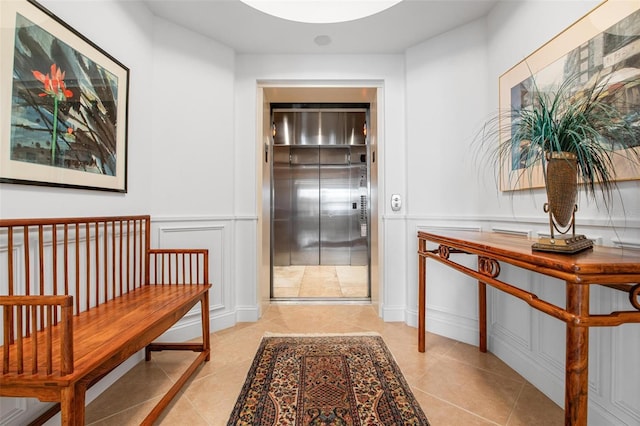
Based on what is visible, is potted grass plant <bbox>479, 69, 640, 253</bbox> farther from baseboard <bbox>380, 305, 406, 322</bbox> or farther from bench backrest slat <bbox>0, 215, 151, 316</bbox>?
bench backrest slat <bbox>0, 215, 151, 316</bbox>

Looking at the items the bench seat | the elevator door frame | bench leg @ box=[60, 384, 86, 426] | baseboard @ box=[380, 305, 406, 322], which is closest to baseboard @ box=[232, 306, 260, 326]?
the elevator door frame

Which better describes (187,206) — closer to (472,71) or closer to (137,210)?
(137,210)

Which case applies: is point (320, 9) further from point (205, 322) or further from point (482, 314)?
point (482, 314)

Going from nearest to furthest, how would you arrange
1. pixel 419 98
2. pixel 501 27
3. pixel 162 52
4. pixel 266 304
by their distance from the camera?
1. pixel 501 27
2. pixel 162 52
3. pixel 419 98
4. pixel 266 304

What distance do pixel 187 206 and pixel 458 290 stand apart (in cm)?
238

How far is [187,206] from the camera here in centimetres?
230

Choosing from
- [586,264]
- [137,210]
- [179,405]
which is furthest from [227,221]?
[586,264]

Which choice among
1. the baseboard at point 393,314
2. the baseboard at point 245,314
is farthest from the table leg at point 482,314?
the baseboard at point 245,314

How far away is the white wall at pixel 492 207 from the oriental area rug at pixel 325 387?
2.57ft

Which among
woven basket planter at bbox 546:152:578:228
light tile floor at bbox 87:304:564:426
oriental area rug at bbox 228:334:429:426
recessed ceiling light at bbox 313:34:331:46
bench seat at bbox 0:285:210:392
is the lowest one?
light tile floor at bbox 87:304:564:426

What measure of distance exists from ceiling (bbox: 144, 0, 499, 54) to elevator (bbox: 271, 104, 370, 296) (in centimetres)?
189

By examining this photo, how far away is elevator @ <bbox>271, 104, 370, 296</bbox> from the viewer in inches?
177

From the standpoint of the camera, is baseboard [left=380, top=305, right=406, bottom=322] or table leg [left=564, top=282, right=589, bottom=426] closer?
table leg [left=564, top=282, right=589, bottom=426]

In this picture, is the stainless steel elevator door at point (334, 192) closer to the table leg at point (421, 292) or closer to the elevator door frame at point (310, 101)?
the elevator door frame at point (310, 101)
